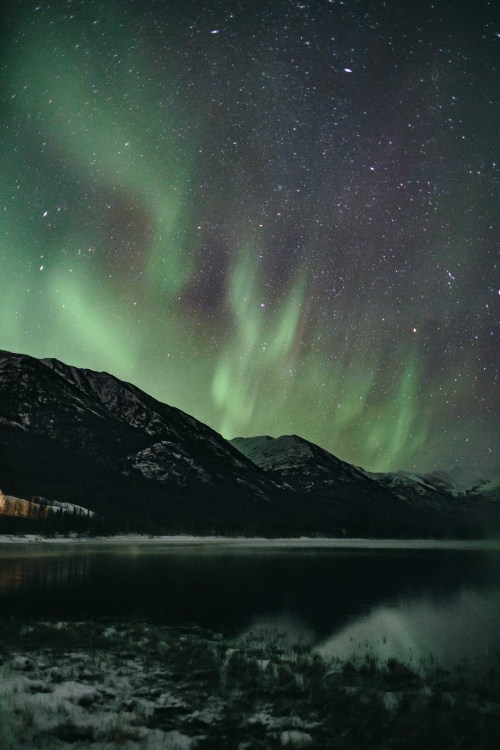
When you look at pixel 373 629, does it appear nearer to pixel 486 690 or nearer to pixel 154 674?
pixel 486 690

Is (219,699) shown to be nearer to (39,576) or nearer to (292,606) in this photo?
(292,606)

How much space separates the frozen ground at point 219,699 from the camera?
1439 cm

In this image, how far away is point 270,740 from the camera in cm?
1432

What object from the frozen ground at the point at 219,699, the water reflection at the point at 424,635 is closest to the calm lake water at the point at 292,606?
the water reflection at the point at 424,635

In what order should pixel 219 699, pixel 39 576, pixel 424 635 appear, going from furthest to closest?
pixel 39 576 < pixel 424 635 < pixel 219 699

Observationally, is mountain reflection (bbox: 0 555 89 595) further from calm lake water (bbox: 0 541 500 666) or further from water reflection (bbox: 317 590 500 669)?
water reflection (bbox: 317 590 500 669)

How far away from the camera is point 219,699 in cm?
1773

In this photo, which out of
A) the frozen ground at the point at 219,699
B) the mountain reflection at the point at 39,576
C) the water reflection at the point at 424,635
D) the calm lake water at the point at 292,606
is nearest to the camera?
the frozen ground at the point at 219,699

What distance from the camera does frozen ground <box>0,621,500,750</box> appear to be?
14.4m

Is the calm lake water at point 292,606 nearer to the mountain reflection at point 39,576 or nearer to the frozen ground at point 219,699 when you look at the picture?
the mountain reflection at point 39,576

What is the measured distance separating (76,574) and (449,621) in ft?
124

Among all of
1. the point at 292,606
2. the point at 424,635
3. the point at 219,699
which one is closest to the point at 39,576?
the point at 292,606

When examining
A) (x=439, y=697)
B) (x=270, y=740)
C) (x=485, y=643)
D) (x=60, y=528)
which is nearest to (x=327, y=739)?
(x=270, y=740)

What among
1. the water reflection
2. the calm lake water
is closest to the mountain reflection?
the calm lake water
